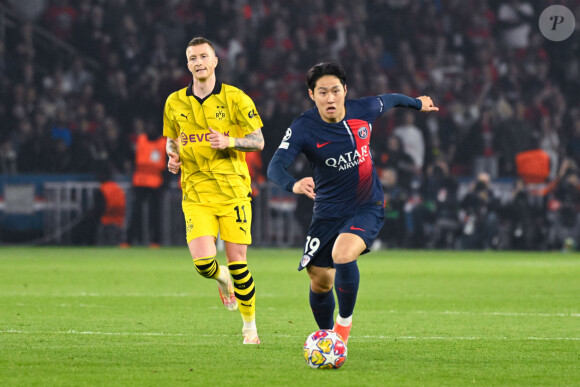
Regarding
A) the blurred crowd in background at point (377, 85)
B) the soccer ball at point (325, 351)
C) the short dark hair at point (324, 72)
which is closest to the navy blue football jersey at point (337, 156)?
the short dark hair at point (324, 72)

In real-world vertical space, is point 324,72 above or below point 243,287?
above

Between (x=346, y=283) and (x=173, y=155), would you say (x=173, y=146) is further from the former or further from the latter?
(x=346, y=283)

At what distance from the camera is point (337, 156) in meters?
7.36

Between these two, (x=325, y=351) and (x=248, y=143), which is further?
(x=248, y=143)

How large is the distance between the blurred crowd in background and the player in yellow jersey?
39.8 feet

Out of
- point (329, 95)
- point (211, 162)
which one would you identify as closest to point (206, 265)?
point (211, 162)

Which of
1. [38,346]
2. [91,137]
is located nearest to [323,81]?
[38,346]

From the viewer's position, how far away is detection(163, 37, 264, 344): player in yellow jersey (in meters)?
8.23

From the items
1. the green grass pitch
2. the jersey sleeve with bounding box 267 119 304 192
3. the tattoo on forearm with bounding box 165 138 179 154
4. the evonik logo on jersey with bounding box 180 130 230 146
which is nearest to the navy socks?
the green grass pitch

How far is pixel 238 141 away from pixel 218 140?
0.77 ft

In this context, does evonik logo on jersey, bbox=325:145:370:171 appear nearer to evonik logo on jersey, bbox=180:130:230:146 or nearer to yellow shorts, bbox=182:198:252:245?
yellow shorts, bbox=182:198:252:245

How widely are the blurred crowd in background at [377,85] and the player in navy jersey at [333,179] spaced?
13113 millimetres

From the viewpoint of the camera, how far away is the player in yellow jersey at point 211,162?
324 inches

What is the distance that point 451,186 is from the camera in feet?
68.6
